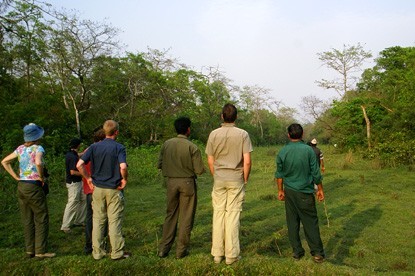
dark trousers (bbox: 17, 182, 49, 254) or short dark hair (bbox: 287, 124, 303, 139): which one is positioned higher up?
short dark hair (bbox: 287, 124, 303, 139)

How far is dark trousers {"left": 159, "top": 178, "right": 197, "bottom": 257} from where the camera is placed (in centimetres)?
505

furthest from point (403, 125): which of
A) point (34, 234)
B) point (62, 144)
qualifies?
point (34, 234)

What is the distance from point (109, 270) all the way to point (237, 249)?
1.58 meters

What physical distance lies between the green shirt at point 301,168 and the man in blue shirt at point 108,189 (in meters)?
2.17

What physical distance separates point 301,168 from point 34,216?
3.64 meters

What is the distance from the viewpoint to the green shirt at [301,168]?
5.08 metres

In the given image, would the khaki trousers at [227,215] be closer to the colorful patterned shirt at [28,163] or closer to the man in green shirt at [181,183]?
the man in green shirt at [181,183]

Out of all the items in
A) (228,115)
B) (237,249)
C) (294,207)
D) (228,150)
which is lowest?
(237,249)

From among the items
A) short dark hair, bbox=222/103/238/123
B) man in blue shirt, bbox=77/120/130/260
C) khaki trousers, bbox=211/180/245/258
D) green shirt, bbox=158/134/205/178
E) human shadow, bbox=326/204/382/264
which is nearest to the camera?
khaki trousers, bbox=211/180/245/258

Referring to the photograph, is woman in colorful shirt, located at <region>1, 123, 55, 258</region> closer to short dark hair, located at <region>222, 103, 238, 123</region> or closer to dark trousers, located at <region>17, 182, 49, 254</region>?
dark trousers, located at <region>17, 182, 49, 254</region>

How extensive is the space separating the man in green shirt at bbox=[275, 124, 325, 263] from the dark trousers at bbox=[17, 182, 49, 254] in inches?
130

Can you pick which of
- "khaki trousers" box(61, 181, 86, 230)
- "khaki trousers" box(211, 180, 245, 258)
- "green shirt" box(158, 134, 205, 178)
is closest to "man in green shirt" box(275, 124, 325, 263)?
"khaki trousers" box(211, 180, 245, 258)

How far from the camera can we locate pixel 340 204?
33.2 ft

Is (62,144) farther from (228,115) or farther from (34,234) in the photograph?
(228,115)
